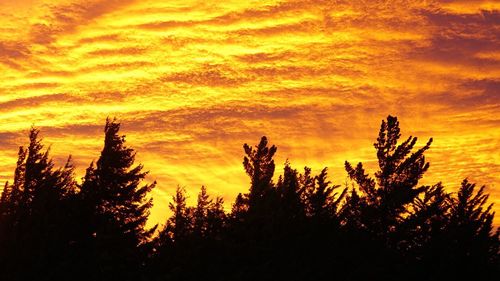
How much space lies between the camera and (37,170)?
37281 mm

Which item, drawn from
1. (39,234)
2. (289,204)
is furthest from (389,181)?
(39,234)

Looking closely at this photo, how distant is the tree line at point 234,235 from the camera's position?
1106 inches

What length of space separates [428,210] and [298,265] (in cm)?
883

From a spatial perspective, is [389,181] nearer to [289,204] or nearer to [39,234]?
[289,204]

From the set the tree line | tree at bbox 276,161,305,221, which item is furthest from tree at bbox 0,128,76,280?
tree at bbox 276,161,305,221

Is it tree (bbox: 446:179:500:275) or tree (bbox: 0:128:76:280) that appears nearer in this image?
tree (bbox: 0:128:76:280)

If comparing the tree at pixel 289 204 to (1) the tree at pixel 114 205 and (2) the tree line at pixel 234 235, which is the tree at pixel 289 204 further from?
(1) the tree at pixel 114 205

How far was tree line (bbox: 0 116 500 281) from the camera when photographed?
28094 millimetres

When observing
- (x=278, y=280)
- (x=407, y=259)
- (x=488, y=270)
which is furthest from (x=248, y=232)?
(x=488, y=270)

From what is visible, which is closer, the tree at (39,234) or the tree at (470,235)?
the tree at (39,234)

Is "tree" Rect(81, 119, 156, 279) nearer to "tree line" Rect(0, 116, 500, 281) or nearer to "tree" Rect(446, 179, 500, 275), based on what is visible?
"tree line" Rect(0, 116, 500, 281)

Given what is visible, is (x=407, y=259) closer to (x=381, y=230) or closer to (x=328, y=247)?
(x=381, y=230)

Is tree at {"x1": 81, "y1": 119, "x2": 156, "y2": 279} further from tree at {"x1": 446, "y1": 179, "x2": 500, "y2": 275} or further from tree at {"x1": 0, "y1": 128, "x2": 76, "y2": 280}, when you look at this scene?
tree at {"x1": 446, "y1": 179, "x2": 500, "y2": 275}

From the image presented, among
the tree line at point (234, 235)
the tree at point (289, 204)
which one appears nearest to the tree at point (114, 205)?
the tree line at point (234, 235)
